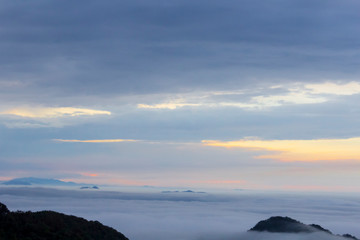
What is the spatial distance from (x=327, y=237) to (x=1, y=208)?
80.0m

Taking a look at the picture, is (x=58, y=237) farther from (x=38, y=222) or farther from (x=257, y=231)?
(x=257, y=231)

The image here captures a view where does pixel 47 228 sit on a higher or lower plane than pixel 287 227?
higher

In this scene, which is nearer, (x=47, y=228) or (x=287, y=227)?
(x=47, y=228)

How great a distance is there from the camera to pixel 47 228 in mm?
63250

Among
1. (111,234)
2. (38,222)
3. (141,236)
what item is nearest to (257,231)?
(141,236)

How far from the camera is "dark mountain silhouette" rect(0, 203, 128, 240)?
5950 centimetres

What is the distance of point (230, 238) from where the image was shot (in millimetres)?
150375

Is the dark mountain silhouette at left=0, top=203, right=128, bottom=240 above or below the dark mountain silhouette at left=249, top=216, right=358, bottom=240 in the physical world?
above

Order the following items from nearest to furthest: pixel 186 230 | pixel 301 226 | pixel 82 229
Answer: pixel 82 229 < pixel 301 226 < pixel 186 230

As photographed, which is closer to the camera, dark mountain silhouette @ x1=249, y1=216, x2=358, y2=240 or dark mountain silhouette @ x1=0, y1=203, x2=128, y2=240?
dark mountain silhouette @ x1=0, y1=203, x2=128, y2=240

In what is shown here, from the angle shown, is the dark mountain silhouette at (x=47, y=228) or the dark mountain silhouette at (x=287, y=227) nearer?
the dark mountain silhouette at (x=47, y=228)

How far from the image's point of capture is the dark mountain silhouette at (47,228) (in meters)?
59.5

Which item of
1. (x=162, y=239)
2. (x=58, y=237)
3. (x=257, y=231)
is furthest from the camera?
(x=162, y=239)

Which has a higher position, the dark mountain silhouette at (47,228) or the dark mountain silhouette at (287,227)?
the dark mountain silhouette at (47,228)
